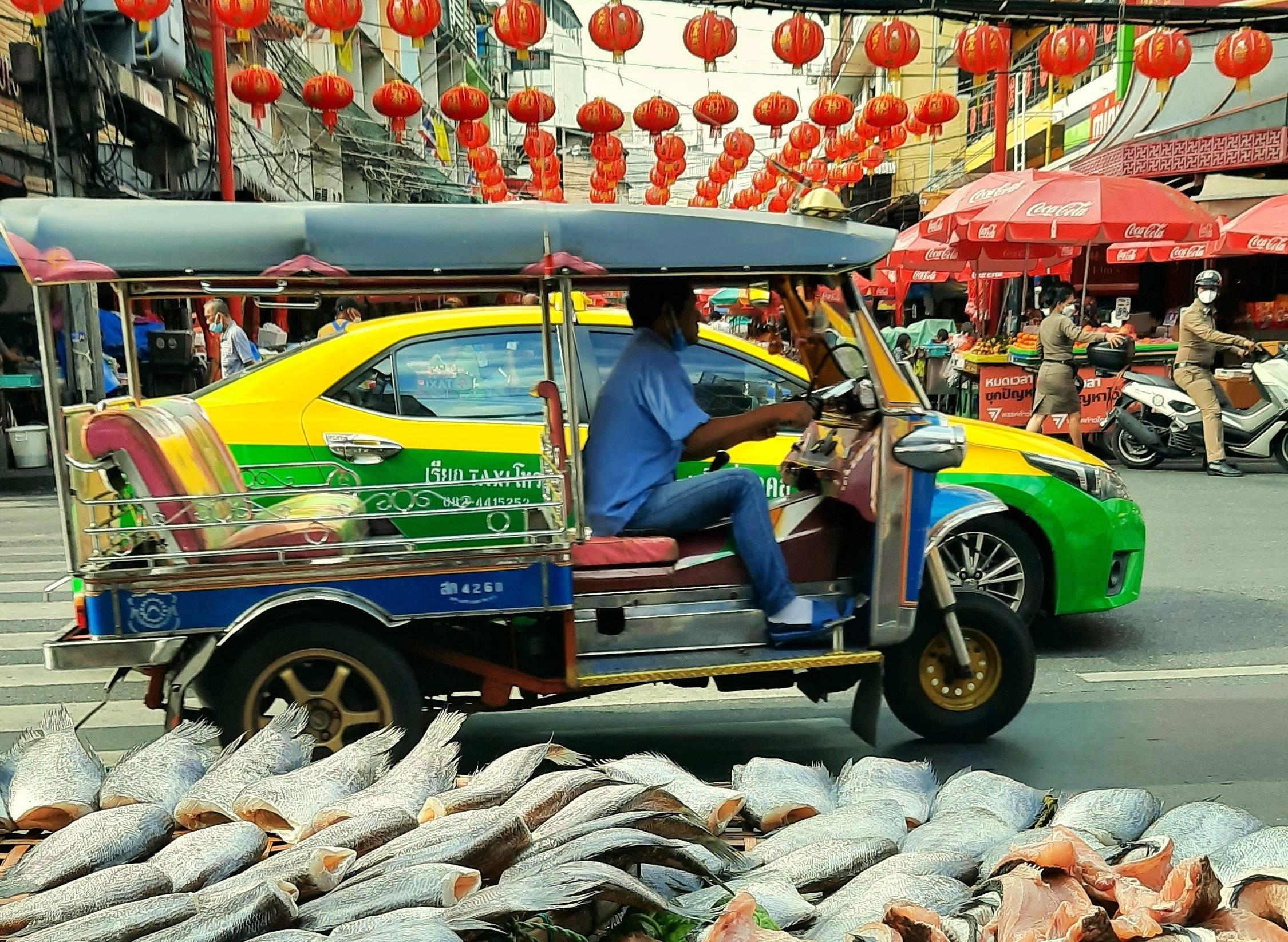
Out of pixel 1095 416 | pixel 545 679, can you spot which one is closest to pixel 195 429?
pixel 545 679

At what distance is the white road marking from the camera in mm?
5840

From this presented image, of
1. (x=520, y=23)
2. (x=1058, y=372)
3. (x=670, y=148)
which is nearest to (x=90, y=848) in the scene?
(x=520, y=23)

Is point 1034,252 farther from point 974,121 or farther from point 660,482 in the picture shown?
point 974,121

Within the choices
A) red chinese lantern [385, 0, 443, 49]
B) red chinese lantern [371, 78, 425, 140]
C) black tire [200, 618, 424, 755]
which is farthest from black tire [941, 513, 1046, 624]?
red chinese lantern [371, 78, 425, 140]

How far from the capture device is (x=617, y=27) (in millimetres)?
12758

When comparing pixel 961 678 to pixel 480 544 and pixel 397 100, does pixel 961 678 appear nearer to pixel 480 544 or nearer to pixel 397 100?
pixel 480 544

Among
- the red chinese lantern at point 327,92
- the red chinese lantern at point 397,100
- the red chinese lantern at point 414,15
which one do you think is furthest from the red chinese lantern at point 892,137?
the red chinese lantern at point 414,15

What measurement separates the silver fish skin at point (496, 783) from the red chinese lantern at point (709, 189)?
24856 mm

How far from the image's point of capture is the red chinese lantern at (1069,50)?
1284 centimetres

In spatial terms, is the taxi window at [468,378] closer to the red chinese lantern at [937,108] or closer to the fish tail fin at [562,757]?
the fish tail fin at [562,757]

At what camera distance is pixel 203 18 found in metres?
19.9

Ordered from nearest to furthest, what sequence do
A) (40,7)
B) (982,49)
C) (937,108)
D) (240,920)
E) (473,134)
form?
(240,920), (40,7), (982,49), (937,108), (473,134)

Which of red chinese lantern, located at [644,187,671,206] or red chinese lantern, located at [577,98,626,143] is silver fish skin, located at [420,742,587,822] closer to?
red chinese lantern, located at [577,98,626,143]

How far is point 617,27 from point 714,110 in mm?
4827
